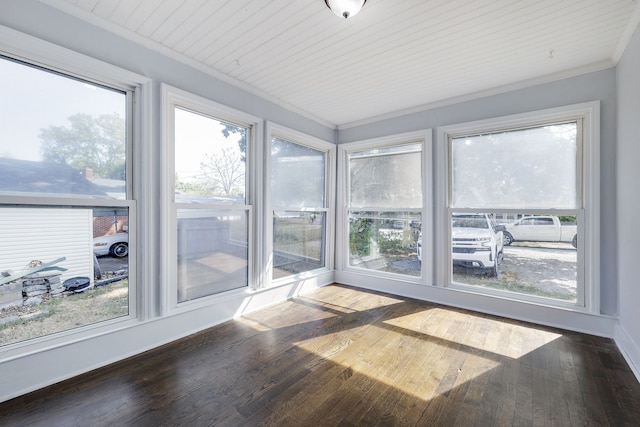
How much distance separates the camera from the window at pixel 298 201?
3.62 m

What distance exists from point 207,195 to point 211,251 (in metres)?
0.58

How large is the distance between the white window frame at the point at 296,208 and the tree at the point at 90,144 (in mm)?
1448

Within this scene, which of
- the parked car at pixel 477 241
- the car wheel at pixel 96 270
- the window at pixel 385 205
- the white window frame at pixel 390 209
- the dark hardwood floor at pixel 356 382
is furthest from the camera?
the window at pixel 385 205

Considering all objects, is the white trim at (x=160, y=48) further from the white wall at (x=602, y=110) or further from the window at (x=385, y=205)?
the white wall at (x=602, y=110)

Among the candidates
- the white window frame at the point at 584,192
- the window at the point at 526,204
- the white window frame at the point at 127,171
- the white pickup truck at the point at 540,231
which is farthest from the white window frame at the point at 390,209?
the white window frame at the point at 127,171

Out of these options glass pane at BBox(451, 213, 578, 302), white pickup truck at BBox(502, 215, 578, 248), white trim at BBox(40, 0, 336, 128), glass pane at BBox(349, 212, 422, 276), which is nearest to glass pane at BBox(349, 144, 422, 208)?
glass pane at BBox(349, 212, 422, 276)

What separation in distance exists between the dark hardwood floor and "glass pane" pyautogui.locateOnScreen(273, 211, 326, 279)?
1.03 meters

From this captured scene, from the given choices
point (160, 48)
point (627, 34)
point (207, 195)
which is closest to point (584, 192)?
point (627, 34)

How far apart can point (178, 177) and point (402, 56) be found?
2328 millimetres

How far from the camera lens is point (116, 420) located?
157cm

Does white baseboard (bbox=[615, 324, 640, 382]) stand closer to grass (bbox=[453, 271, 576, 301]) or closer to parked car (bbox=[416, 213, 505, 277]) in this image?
grass (bbox=[453, 271, 576, 301])

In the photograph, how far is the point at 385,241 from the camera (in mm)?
4102

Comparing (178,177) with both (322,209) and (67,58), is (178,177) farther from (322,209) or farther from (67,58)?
(322,209)

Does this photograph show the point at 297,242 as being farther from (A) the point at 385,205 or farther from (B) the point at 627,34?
(B) the point at 627,34
